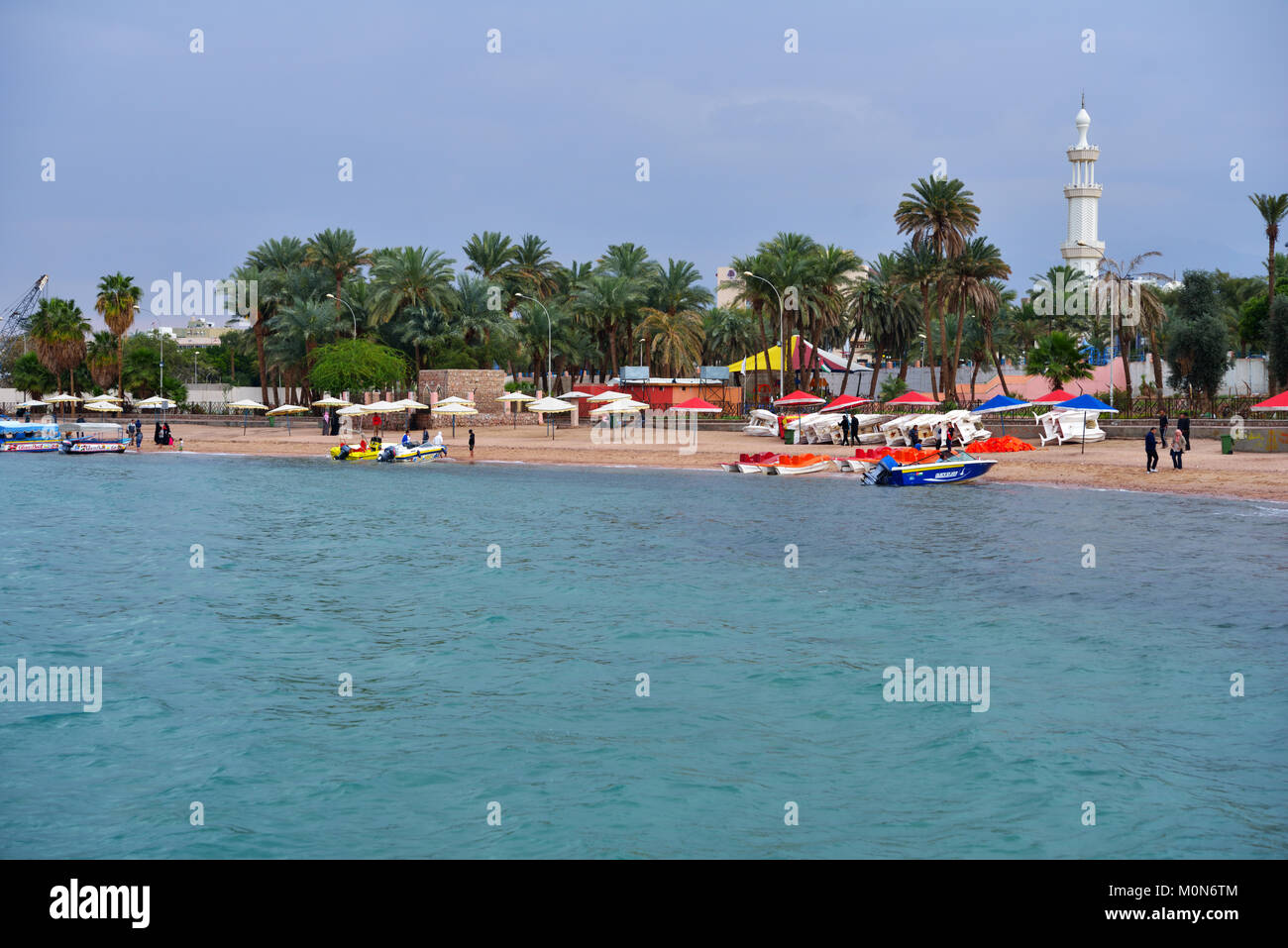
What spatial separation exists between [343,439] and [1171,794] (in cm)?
5603

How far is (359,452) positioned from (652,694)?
1741 inches

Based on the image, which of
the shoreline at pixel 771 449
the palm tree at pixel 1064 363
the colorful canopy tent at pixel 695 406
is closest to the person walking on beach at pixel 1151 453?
the shoreline at pixel 771 449

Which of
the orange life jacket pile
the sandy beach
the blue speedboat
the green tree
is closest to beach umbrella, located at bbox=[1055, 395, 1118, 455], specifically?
the sandy beach

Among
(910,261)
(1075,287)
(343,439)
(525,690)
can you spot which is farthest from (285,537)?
(1075,287)

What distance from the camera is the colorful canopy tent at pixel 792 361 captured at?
8288 centimetres

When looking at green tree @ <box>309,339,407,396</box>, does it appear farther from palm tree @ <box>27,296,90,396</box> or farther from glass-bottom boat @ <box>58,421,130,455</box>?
palm tree @ <box>27,296,90,396</box>

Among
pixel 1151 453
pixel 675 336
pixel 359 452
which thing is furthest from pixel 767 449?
pixel 675 336

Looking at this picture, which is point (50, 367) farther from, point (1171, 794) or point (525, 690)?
point (1171, 794)

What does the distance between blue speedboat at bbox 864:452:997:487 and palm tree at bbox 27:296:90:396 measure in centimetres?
7782

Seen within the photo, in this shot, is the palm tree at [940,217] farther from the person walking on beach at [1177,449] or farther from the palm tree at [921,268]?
the person walking on beach at [1177,449]

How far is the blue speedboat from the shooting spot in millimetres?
40250

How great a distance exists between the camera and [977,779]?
10805 millimetres

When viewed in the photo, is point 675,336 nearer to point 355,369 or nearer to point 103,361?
point 355,369

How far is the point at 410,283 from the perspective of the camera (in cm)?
7625
